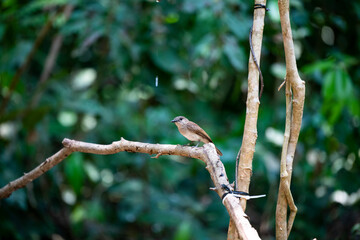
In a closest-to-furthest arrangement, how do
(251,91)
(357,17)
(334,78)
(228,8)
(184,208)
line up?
(251,91), (357,17), (334,78), (228,8), (184,208)

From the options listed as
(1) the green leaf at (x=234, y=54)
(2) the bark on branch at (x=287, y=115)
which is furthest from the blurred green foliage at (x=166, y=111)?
(2) the bark on branch at (x=287, y=115)

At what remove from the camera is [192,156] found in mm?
2113

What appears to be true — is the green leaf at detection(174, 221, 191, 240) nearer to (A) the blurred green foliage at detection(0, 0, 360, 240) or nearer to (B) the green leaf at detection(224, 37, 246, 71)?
(A) the blurred green foliage at detection(0, 0, 360, 240)

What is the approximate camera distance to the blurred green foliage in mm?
4328

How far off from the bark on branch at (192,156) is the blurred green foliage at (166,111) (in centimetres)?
190

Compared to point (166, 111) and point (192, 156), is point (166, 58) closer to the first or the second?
point (166, 111)

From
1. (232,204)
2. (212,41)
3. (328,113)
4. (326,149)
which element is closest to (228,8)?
(212,41)

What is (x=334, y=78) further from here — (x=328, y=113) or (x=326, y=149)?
(x=326, y=149)

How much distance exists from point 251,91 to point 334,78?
2156 mm

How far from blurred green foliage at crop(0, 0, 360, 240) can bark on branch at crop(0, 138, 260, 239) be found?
1903 millimetres

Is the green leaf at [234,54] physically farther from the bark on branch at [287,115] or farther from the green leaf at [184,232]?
the bark on branch at [287,115]

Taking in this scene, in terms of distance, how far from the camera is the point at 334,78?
12.7ft

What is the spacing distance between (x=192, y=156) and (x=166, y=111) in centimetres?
436

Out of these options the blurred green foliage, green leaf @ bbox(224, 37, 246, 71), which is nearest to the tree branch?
the blurred green foliage
